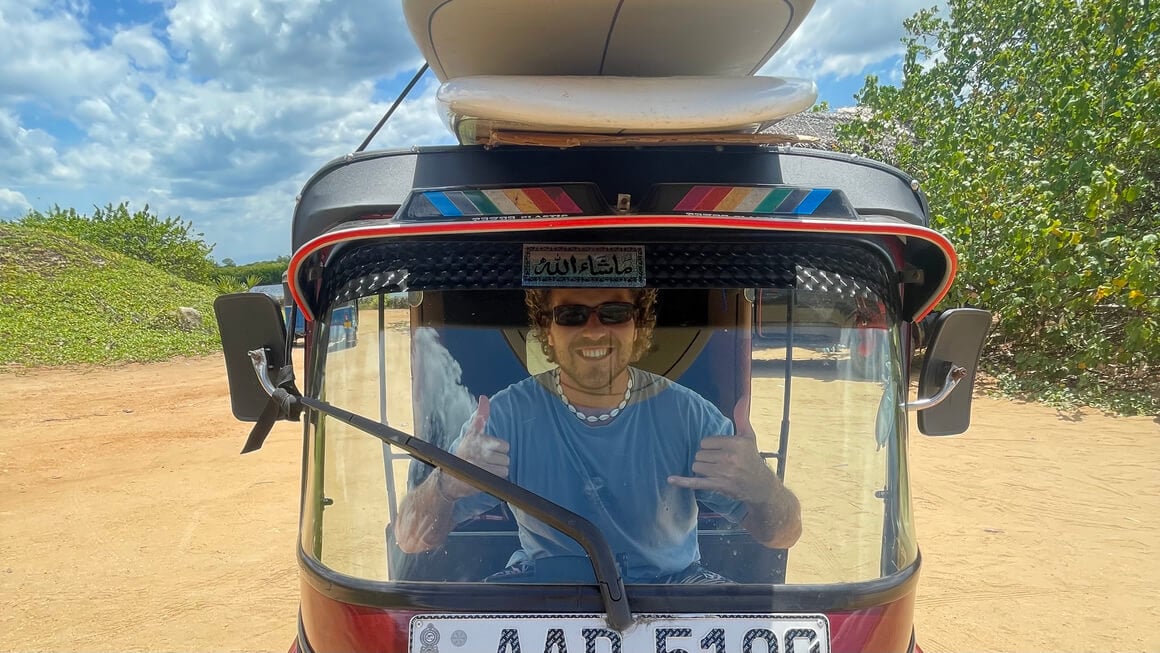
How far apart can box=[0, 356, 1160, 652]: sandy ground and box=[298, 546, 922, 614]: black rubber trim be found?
2969 millimetres

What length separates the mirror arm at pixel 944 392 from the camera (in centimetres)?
175

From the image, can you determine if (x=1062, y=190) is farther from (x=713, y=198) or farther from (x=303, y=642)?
(x=303, y=642)

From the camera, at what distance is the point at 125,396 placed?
11.3 metres

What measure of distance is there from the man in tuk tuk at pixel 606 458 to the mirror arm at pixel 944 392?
1.17 feet

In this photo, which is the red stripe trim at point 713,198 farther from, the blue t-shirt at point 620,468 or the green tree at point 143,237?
the green tree at point 143,237

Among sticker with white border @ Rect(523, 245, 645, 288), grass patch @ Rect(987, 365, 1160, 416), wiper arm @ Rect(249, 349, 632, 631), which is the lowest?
grass patch @ Rect(987, 365, 1160, 416)

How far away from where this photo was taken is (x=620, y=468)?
1.70 m

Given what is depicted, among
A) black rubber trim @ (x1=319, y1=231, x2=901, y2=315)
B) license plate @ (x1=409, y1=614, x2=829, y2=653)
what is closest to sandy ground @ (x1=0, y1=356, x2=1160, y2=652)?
license plate @ (x1=409, y1=614, x2=829, y2=653)

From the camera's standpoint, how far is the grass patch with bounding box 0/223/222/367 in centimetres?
1425

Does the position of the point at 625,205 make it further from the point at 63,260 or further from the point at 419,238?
the point at 63,260

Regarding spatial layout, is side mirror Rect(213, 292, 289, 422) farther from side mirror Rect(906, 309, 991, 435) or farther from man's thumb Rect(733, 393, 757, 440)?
side mirror Rect(906, 309, 991, 435)

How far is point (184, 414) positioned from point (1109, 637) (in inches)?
394

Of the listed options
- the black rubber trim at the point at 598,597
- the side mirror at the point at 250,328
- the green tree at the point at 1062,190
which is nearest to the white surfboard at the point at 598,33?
the side mirror at the point at 250,328

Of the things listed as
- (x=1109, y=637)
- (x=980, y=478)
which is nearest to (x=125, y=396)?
(x=980, y=478)
